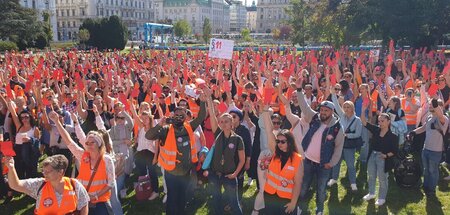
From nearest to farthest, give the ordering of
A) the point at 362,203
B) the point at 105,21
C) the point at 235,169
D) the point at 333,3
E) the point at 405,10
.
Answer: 1. the point at 235,169
2. the point at 362,203
3. the point at 405,10
4. the point at 333,3
5. the point at 105,21

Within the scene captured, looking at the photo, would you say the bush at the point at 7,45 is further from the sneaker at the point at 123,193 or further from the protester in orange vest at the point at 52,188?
the protester in orange vest at the point at 52,188

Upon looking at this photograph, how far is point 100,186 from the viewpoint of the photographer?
4.46 m

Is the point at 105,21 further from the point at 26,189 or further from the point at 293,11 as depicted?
the point at 26,189

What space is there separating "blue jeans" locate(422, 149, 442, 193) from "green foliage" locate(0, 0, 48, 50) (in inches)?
1698

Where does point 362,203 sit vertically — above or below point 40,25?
below

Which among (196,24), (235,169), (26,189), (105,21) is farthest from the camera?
(196,24)

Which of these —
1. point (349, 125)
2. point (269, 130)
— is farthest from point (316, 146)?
point (349, 125)

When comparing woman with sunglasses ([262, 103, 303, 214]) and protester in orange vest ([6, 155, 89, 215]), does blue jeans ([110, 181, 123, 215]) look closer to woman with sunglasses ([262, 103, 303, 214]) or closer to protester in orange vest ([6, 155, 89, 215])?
protester in orange vest ([6, 155, 89, 215])

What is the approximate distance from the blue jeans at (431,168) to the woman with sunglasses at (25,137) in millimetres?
6212

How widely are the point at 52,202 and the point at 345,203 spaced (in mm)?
4565

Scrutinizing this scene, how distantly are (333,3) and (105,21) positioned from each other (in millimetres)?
28443

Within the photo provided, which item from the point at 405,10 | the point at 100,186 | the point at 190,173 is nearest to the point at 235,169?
the point at 190,173

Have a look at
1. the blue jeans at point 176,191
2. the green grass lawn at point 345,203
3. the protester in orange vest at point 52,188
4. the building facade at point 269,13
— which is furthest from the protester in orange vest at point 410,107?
the building facade at point 269,13

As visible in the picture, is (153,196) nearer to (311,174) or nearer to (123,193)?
(123,193)
